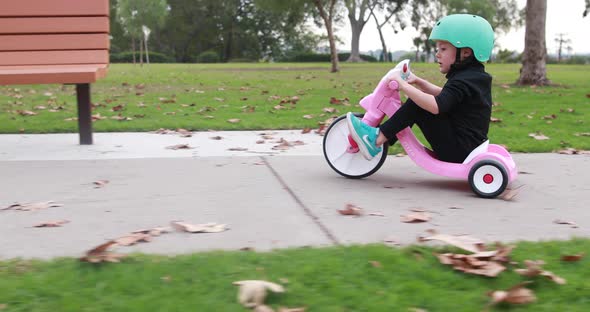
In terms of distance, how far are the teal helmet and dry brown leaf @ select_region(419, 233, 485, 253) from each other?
1.61 metres

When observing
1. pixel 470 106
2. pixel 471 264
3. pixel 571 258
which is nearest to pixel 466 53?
pixel 470 106

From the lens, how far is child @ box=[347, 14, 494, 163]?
14.1 feet

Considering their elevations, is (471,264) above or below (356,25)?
below

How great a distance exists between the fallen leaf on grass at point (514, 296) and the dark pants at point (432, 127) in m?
2.00

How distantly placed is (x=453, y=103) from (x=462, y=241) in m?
1.46

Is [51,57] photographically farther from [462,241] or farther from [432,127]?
[462,241]

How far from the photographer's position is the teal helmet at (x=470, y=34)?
14.1 feet

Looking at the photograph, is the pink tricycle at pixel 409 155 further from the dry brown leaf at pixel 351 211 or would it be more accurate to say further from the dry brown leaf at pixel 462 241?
the dry brown leaf at pixel 462 241

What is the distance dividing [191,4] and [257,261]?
63.1m

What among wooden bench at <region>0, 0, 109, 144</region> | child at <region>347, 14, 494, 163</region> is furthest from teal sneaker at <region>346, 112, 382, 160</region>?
wooden bench at <region>0, 0, 109, 144</region>

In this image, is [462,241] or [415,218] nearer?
[462,241]

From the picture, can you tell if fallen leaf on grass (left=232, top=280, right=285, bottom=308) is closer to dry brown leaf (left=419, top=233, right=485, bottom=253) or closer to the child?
dry brown leaf (left=419, top=233, right=485, bottom=253)

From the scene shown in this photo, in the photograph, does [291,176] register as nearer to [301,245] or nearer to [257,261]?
[301,245]

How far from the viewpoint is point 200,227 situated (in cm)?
333
